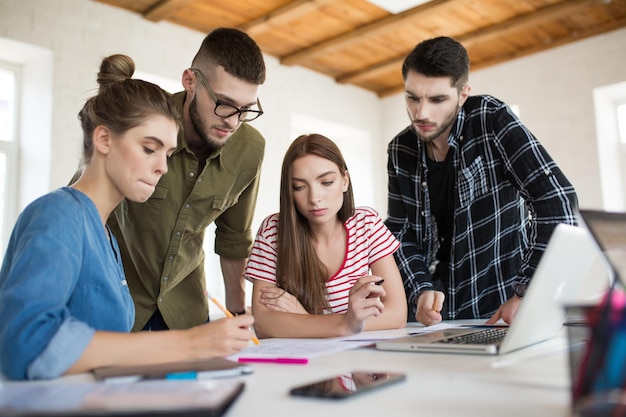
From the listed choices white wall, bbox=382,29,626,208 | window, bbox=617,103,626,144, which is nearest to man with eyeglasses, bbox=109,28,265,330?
white wall, bbox=382,29,626,208

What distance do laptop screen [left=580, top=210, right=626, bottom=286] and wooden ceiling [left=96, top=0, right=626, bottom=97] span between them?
3751 millimetres

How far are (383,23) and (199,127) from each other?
306 cm

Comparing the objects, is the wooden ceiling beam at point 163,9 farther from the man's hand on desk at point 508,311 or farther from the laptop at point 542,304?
A: the laptop at point 542,304

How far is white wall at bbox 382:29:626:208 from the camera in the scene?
4820mm

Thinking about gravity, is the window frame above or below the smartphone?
above

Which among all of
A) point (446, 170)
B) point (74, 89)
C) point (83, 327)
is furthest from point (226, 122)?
point (74, 89)

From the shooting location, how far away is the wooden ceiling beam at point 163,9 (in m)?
4.07

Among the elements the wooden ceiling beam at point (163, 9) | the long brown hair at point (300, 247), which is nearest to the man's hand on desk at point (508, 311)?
the long brown hair at point (300, 247)

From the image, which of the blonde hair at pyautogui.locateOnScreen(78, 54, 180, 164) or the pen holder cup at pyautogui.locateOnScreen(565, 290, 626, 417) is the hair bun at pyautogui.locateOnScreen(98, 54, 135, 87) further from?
the pen holder cup at pyautogui.locateOnScreen(565, 290, 626, 417)

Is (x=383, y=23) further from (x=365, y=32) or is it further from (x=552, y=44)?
(x=552, y=44)

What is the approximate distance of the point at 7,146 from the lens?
3.91m

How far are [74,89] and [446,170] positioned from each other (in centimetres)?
277

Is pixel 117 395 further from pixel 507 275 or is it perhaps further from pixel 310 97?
pixel 310 97

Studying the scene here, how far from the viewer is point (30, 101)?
3902 mm
